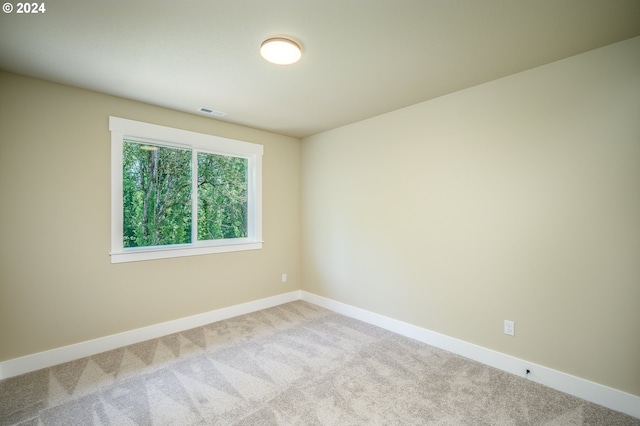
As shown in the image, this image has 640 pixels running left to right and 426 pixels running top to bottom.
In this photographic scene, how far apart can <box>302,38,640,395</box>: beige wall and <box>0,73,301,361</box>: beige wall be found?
243 cm

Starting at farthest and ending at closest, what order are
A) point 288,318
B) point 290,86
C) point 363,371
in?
point 288,318 → point 290,86 → point 363,371

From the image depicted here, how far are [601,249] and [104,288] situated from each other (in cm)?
426

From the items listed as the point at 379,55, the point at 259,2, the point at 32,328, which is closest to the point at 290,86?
the point at 379,55

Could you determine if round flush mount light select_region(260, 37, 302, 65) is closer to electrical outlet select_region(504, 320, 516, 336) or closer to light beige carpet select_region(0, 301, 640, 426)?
light beige carpet select_region(0, 301, 640, 426)

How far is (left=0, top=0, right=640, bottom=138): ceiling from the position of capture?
64.1 inches

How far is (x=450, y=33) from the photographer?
185 centimetres

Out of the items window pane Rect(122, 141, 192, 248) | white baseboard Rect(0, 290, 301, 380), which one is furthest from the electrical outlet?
window pane Rect(122, 141, 192, 248)

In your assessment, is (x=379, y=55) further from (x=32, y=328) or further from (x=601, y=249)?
(x=32, y=328)

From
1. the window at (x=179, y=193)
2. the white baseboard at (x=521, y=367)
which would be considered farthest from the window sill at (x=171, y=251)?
the white baseboard at (x=521, y=367)

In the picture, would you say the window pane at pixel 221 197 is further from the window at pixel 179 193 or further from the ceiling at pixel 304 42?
the ceiling at pixel 304 42

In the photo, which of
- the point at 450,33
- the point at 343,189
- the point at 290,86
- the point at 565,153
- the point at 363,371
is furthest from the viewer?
the point at 343,189

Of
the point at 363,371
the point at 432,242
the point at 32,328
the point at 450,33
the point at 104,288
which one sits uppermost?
the point at 450,33

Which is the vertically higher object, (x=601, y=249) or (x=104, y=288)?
(x=601, y=249)

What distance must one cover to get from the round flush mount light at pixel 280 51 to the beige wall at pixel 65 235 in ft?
5.93
